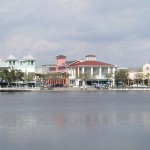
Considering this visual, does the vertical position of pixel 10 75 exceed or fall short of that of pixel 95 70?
it falls short

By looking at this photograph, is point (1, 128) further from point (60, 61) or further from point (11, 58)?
point (60, 61)

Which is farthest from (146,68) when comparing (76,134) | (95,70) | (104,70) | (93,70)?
(76,134)

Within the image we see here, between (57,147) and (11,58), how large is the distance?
383 ft

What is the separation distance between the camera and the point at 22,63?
459ft

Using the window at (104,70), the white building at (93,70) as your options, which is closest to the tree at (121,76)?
the white building at (93,70)

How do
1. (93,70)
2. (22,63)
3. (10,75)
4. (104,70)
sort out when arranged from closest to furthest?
(10,75), (93,70), (104,70), (22,63)

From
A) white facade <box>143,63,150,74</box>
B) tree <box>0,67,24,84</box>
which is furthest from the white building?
tree <box>0,67,24,84</box>

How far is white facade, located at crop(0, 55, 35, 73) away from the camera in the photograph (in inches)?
5433

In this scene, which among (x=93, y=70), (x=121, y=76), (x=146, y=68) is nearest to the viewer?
(x=121, y=76)

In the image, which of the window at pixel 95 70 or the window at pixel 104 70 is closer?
the window at pixel 95 70

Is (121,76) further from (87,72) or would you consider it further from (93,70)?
(87,72)

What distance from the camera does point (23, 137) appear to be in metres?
26.3

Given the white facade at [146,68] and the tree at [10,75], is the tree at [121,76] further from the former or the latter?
the tree at [10,75]

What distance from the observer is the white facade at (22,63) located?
138 m
